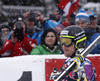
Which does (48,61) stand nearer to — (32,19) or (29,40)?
(29,40)

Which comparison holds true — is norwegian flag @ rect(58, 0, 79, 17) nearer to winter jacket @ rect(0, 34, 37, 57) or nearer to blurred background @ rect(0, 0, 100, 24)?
winter jacket @ rect(0, 34, 37, 57)

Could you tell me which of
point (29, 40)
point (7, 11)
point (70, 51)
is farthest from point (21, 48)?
point (7, 11)

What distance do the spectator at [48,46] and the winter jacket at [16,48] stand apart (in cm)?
28

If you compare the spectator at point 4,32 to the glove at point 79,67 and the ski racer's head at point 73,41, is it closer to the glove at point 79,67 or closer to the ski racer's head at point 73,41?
the ski racer's head at point 73,41

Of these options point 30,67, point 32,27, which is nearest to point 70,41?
point 30,67

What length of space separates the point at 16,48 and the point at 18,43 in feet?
0.31

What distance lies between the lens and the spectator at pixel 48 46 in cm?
454

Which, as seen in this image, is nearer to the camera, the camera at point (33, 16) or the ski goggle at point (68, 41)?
the ski goggle at point (68, 41)

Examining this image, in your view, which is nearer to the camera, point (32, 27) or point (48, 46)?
point (48, 46)

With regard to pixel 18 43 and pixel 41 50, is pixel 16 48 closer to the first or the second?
pixel 18 43

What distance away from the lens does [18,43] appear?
15.6ft

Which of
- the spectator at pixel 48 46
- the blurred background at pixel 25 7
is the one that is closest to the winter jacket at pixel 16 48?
the spectator at pixel 48 46

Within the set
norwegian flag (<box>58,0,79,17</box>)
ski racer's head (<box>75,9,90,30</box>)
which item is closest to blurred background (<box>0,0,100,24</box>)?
norwegian flag (<box>58,0,79,17</box>)

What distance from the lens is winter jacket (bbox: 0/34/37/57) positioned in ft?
15.4
